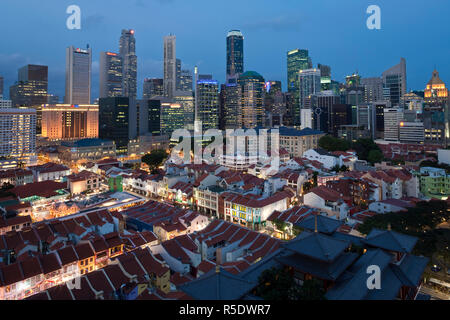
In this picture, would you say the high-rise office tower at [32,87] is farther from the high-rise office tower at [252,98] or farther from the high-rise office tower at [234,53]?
the high-rise office tower at [234,53]

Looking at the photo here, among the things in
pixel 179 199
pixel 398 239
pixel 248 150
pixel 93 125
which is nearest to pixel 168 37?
pixel 93 125

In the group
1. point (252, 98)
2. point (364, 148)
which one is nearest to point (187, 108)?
point (252, 98)

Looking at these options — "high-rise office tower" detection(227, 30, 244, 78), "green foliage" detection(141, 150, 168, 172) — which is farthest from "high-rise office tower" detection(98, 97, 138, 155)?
"high-rise office tower" detection(227, 30, 244, 78)

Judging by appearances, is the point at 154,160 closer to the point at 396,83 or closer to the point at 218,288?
the point at 218,288

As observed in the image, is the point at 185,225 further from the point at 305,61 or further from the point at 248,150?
the point at 305,61

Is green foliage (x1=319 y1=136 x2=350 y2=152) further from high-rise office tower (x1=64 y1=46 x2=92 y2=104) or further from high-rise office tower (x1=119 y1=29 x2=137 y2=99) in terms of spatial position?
high-rise office tower (x1=119 y1=29 x2=137 y2=99)

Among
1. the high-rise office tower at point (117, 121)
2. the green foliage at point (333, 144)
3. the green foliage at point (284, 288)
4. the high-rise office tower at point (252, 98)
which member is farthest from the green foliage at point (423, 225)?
the high-rise office tower at point (252, 98)
